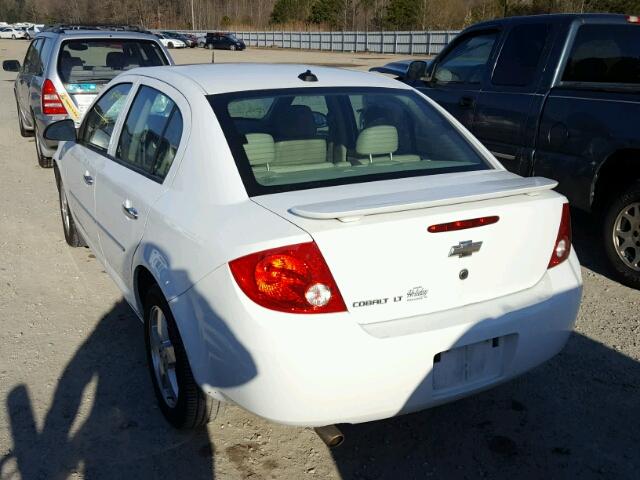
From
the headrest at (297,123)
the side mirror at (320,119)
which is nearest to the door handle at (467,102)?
the side mirror at (320,119)

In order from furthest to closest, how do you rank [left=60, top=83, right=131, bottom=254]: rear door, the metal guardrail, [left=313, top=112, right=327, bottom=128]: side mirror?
the metal guardrail
[left=60, top=83, right=131, bottom=254]: rear door
[left=313, top=112, right=327, bottom=128]: side mirror

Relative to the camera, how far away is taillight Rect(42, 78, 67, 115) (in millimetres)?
7754

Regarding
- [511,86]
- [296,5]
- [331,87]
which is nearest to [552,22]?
[511,86]

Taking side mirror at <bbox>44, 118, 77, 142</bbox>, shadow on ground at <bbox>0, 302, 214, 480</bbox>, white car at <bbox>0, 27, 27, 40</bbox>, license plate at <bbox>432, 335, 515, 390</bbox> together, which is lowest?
shadow on ground at <bbox>0, 302, 214, 480</bbox>

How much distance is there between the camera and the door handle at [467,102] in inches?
238

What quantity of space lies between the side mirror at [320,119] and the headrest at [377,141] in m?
0.24

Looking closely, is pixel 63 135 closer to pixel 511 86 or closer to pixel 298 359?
pixel 298 359

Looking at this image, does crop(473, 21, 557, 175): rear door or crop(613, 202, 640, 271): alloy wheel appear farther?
crop(473, 21, 557, 175): rear door

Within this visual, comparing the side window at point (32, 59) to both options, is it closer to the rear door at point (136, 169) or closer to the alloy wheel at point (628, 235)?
the rear door at point (136, 169)

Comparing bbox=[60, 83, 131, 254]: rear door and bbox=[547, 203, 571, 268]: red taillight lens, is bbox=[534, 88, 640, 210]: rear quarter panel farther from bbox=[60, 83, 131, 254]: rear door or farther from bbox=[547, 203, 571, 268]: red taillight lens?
bbox=[60, 83, 131, 254]: rear door

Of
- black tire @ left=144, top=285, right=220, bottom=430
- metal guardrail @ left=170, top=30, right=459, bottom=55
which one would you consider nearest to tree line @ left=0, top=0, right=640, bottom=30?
metal guardrail @ left=170, top=30, right=459, bottom=55

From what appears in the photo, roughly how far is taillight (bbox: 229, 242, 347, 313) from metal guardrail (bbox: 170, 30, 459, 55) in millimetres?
34660

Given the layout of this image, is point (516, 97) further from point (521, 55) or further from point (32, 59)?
point (32, 59)

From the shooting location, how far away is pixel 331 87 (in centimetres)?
344
